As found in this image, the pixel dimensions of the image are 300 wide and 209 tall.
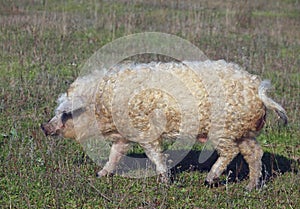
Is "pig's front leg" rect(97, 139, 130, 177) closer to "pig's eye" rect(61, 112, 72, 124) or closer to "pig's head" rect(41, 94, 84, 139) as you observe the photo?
"pig's head" rect(41, 94, 84, 139)

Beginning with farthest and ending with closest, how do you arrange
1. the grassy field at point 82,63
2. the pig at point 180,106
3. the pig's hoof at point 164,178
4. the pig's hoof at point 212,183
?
1. the pig's hoof at point 212,183
2. the pig's hoof at point 164,178
3. the pig at point 180,106
4. the grassy field at point 82,63

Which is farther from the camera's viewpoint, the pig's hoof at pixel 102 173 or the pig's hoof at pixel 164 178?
the pig's hoof at pixel 102 173

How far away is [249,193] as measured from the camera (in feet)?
22.8

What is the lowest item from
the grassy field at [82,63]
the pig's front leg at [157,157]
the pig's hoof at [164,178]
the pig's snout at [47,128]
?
the grassy field at [82,63]

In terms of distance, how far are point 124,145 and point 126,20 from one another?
9643mm

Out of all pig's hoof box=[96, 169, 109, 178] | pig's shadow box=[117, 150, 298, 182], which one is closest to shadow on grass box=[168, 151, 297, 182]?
pig's shadow box=[117, 150, 298, 182]

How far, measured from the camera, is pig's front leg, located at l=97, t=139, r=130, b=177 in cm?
757

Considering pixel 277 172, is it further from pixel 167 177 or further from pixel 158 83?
pixel 158 83

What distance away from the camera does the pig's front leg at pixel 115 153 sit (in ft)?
24.8

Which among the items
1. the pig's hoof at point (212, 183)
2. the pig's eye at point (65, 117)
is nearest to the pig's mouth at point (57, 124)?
the pig's eye at point (65, 117)

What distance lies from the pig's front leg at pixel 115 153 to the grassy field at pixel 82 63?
7.0 inches

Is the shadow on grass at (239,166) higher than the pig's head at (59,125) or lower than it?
lower

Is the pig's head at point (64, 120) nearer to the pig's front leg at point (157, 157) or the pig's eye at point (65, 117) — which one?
the pig's eye at point (65, 117)

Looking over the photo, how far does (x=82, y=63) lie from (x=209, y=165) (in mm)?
5696
